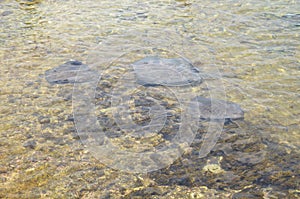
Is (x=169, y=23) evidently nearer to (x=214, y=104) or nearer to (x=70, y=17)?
(x=70, y=17)

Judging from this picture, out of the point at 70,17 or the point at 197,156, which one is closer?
the point at 197,156

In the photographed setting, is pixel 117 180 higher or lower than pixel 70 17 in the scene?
lower

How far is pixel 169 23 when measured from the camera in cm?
875

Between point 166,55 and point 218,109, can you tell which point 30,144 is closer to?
point 218,109

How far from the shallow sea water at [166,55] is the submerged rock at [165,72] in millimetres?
269

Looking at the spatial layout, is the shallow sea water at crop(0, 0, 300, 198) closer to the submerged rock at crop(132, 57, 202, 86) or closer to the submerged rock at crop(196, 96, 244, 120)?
the submerged rock at crop(196, 96, 244, 120)

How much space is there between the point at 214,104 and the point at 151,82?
1268 millimetres

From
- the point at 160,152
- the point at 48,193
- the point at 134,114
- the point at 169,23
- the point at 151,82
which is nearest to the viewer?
the point at 48,193

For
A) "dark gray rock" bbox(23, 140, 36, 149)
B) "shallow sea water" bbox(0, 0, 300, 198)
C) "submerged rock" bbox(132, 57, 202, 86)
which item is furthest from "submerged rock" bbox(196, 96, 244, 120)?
"dark gray rock" bbox(23, 140, 36, 149)

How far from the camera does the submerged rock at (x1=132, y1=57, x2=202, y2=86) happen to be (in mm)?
6207

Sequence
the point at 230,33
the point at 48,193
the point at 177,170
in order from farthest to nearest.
Result: the point at 230,33 < the point at 177,170 < the point at 48,193

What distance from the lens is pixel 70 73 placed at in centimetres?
651

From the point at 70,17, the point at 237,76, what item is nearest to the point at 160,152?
the point at 237,76

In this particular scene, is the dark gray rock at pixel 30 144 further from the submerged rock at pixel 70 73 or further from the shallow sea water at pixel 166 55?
the submerged rock at pixel 70 73
